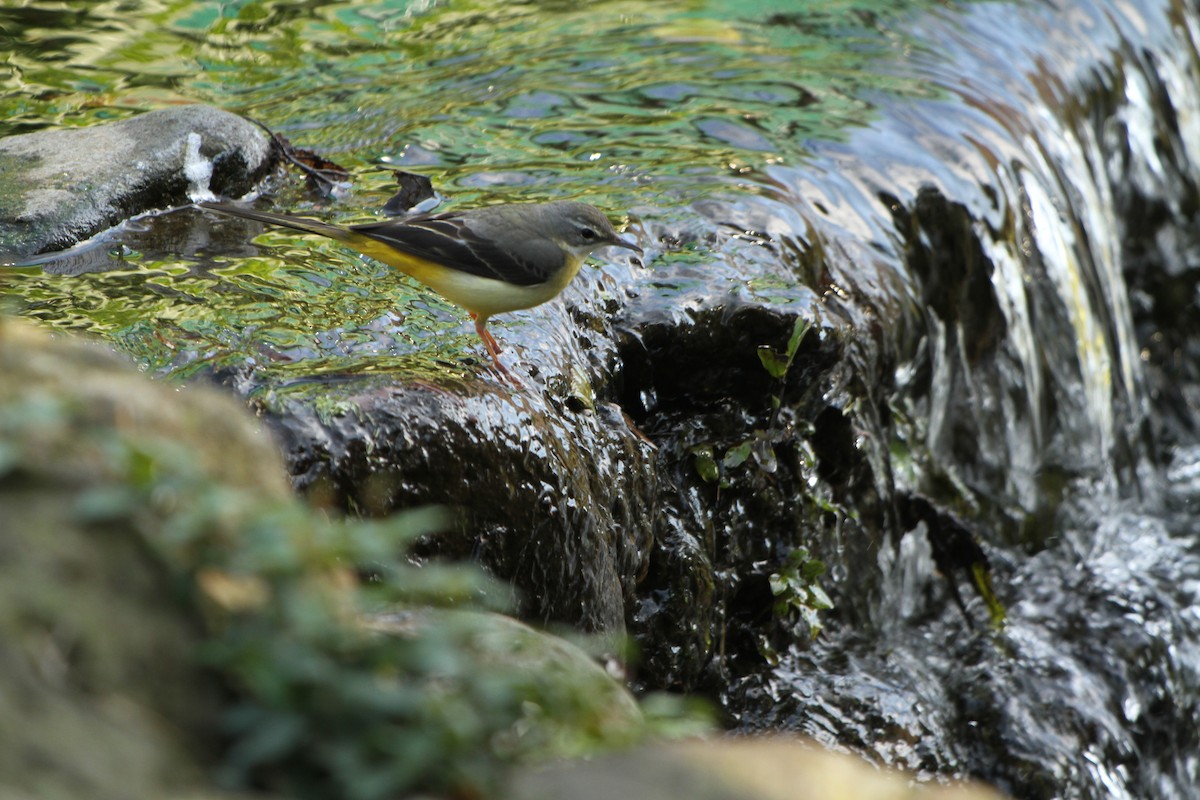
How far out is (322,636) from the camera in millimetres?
2070

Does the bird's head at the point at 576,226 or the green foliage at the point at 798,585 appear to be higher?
the bird's head at the point at 576,226

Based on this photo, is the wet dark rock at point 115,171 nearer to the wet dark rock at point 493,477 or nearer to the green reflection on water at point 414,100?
the green reflection on water at point 414,100

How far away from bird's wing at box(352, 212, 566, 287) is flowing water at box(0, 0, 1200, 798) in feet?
0.99

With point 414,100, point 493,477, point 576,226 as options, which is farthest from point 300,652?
point 414,100

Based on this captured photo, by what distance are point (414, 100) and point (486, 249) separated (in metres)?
3.98

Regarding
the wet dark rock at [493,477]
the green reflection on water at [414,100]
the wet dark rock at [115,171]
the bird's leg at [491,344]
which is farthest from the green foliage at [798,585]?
the wet dark rock at [115,171]

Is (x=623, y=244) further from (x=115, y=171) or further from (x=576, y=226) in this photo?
(x=115, y=171)

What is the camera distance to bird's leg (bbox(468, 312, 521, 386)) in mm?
5176

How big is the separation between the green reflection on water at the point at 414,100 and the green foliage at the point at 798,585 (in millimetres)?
1979

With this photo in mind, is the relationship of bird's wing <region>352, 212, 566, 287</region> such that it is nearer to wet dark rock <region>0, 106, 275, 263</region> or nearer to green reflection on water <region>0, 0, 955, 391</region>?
green reflection on water <region>0, 0, 955, 391</region>

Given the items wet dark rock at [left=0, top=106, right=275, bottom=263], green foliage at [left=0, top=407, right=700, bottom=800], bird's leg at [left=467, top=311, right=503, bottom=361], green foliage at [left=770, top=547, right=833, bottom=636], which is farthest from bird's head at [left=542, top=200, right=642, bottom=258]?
green foliage at [left=0, top=407, right=700, bottom=800]

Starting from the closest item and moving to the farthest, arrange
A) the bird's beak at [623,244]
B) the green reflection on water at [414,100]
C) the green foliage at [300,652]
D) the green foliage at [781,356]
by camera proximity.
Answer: the green foliage at [300,652] < the green reflection on water at [414,100] < the bird's beak at [623,244] < the green foliage at [781,356]

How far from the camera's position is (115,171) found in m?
6.98

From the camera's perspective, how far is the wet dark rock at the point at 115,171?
6523 mm
